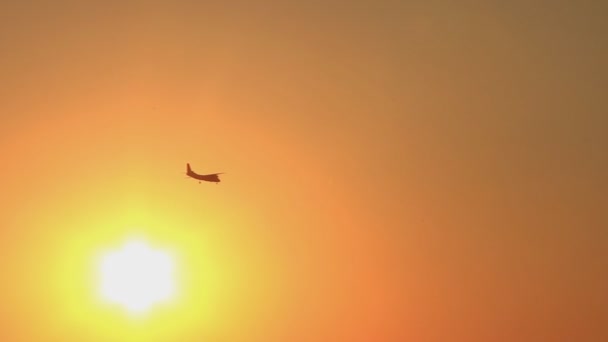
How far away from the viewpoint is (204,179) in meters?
35.8
